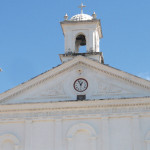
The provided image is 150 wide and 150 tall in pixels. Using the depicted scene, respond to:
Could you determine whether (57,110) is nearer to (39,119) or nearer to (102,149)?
(39,119)

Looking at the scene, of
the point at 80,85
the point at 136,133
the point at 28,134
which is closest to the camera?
the point at 136,133

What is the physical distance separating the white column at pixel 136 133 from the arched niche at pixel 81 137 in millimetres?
2231

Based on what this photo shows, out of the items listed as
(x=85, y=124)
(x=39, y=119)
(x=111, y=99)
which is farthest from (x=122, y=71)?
(x=39, y=119)

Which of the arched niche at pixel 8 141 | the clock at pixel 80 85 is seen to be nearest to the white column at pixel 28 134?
the arched niche at pixel 8 141

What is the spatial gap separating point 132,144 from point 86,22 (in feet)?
32.0

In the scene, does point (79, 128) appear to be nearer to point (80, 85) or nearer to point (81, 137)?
point (81, 137)

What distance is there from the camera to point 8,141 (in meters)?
27.1

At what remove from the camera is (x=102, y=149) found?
26062 millimetres

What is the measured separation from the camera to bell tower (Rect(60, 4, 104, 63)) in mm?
30609

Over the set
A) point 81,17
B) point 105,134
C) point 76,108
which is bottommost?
point 105,134

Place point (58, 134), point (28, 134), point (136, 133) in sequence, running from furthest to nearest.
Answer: point (28, 134) < point (58, 134) < point (136, 133)

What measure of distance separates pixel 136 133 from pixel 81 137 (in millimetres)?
3120

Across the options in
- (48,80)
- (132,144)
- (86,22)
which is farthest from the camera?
(86,22)

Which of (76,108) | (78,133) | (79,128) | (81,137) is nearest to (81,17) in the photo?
(76,108)
